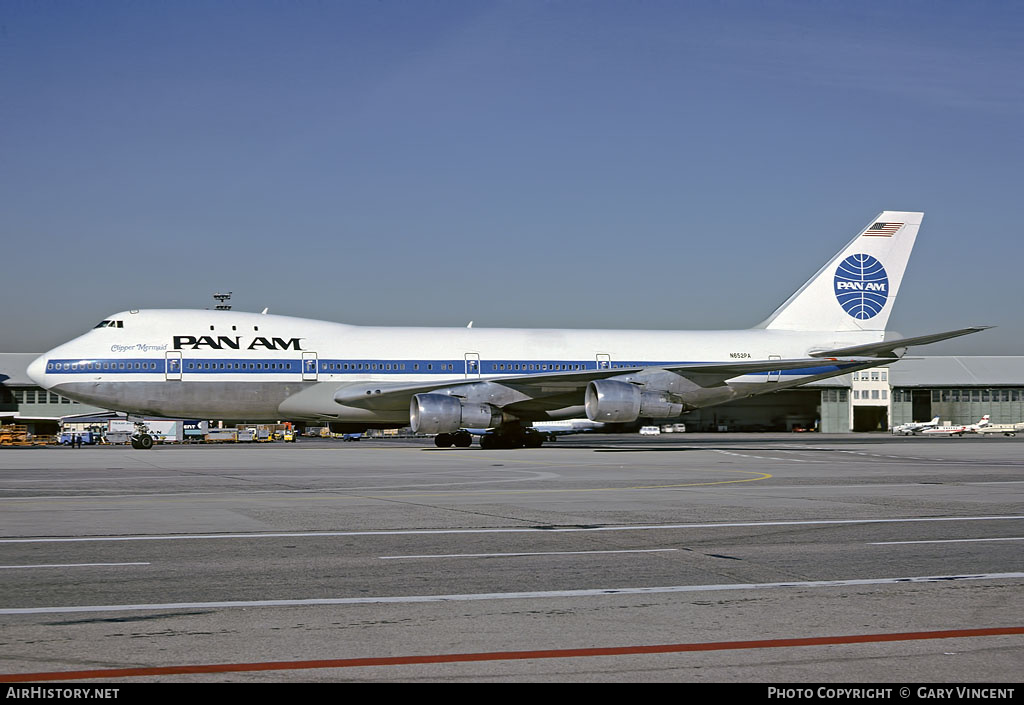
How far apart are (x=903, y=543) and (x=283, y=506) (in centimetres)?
968

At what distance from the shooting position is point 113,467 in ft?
92.8

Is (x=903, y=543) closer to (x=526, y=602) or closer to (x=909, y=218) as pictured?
(x=526, y=602)

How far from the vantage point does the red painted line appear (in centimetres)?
624

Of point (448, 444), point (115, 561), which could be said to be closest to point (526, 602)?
point (115, 561)

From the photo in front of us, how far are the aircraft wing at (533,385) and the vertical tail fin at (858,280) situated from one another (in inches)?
267

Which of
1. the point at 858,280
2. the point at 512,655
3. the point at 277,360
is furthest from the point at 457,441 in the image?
the point at 512,655

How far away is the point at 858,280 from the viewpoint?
47531mm

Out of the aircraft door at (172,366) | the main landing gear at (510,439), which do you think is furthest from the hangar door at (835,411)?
the aircraft door at (172,366)

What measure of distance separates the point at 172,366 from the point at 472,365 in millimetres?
11847

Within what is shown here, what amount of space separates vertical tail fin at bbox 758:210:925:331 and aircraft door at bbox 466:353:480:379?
15.1m

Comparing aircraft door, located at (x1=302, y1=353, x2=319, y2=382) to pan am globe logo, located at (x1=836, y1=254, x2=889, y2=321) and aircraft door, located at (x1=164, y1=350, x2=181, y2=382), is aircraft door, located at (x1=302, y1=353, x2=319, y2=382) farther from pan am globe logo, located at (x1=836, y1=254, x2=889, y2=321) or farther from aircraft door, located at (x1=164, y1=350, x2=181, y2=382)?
pan am globe logo, located at (x1=836, y1=254, x2=889, y2=321)

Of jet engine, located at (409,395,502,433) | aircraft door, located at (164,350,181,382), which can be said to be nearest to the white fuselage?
aircraft door, located at (164,350,181,382)

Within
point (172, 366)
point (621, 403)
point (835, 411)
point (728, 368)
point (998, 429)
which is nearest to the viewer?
point (621, 403)

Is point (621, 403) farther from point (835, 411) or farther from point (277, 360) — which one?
point (835, 411)
